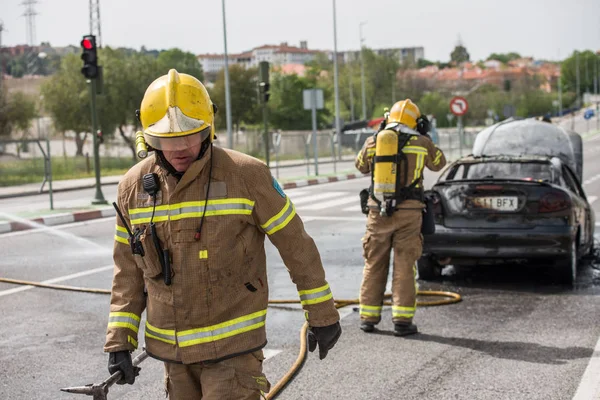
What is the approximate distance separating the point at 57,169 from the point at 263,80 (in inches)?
601

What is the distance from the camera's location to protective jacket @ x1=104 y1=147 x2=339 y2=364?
10.4 feet

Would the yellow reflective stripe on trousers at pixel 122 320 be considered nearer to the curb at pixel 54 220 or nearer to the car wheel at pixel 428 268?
the car wheel at pixel 428 268

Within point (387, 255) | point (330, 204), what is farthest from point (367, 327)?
point (330, 204)

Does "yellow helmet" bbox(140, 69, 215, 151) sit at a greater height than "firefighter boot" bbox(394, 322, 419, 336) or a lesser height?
greater

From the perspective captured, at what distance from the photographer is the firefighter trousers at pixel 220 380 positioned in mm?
3164

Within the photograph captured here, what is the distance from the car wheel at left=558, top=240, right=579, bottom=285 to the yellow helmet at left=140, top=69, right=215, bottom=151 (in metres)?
5.95

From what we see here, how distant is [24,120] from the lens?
4512 centimetres

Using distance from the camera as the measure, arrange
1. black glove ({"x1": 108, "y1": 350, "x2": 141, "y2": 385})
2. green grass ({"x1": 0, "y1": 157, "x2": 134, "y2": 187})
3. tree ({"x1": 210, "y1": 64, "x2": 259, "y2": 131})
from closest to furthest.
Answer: black glove ({"x1": 108, "y1": 350, "x2": 141, "y2": 385}) → green grass ({"x1": 0, "y1": 157, "x2": 134, "y2": 187}) → tree ({"x1": 210, "y1": 64, "x2": 259, "y2": 131})

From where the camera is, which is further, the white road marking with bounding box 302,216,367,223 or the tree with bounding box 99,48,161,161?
the tree with bounding box 99,48,161,161

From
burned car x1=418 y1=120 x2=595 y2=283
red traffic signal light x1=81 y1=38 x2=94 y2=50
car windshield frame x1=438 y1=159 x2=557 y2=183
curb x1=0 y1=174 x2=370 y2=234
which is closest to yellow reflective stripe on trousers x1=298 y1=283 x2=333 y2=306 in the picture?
burned car x1=418 y1=120 x2=595 y2=283

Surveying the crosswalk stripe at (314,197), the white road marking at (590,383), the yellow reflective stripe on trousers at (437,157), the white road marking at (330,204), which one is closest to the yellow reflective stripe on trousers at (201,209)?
the white road marking at (590,383)

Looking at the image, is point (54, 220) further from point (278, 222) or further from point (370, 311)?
point (278, 222)

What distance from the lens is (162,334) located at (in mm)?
3250

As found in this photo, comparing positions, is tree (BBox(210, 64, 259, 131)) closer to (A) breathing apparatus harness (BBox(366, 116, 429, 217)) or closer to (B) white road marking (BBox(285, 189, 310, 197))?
(B) white road marking (BBox(285, 189, 310, 197))
